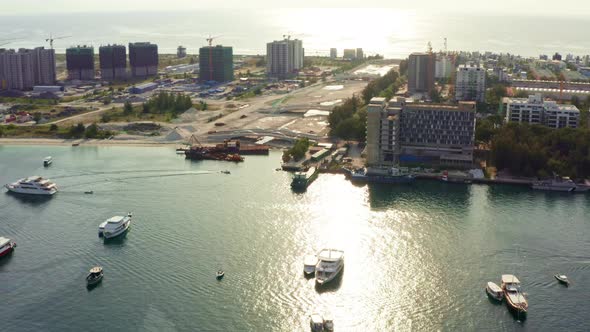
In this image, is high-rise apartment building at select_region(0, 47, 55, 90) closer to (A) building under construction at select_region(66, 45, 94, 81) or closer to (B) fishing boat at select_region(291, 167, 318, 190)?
(A) building under construction at select_region(66, 45, 94, 81)

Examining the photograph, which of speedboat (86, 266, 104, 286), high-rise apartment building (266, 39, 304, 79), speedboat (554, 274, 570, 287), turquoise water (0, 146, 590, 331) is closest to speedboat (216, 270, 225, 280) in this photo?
turquoise water (0, 146, 590, 331)

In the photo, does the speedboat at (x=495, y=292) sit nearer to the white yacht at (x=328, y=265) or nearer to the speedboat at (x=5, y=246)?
the white yacht at (x=328, y=265)

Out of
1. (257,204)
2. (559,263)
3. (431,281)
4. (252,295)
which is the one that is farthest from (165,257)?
(559,263)

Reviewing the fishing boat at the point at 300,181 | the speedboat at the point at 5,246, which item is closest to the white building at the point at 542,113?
the fishing boat at the point at 300,181

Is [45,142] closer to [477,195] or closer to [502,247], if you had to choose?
[477,195]

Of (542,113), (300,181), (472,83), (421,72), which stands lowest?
(300,181)

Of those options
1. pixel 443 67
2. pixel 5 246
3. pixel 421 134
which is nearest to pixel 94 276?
pixel 5 246

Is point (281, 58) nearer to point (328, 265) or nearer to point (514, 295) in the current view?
point (328, 265)
